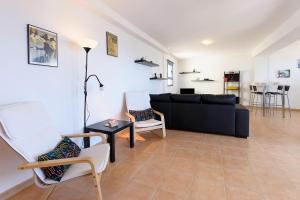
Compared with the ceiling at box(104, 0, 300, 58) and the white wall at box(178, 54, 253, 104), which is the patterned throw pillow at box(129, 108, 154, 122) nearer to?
the ceiling at box(104, 0, 300, 58)

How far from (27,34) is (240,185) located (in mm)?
2827

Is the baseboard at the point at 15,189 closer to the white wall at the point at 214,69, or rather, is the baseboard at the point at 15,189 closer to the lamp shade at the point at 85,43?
the lamp shade at the point at 85,43

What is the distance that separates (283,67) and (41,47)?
25.7 ft

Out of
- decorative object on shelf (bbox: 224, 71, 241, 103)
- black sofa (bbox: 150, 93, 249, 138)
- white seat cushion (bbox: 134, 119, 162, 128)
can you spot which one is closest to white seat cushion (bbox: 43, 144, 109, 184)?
white seat cushion (bbox: 134, 119, 162, 128)

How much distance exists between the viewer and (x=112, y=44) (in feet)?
11.0

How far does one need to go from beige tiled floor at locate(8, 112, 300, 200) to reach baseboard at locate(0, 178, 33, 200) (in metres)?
0.06

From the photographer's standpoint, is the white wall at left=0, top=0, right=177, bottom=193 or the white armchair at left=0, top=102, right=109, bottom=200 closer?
the white armchair at left=0, top=102, right=109, bottom=200

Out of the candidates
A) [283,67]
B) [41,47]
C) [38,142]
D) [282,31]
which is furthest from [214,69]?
[38,142]

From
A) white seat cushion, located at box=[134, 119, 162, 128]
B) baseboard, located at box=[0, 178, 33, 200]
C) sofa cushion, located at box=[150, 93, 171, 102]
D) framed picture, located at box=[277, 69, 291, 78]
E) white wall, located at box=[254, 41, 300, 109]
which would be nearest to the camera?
baseboard, located at box=[0, 178, 33, 200]

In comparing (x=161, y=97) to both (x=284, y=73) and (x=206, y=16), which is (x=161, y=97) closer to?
(x=206, y=16)

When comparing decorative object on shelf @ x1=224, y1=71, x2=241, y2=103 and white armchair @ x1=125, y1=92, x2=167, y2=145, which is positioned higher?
decorative object on shelf @ x1=224, y1=71, x2=241, y2=103

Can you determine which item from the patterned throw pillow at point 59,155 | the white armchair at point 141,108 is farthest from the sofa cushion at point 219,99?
the patterned throw pillow at point 59,155

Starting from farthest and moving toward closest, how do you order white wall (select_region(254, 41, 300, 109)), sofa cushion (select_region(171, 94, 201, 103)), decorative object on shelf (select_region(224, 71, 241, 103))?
decorative object on shelf (select_region(224, 71, 241, 103)), white wall (select_region(254, 41, 300, 109)), sofa cushion (select_region(171, 94, 201, 103))

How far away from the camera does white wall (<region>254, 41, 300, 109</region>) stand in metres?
6.32
